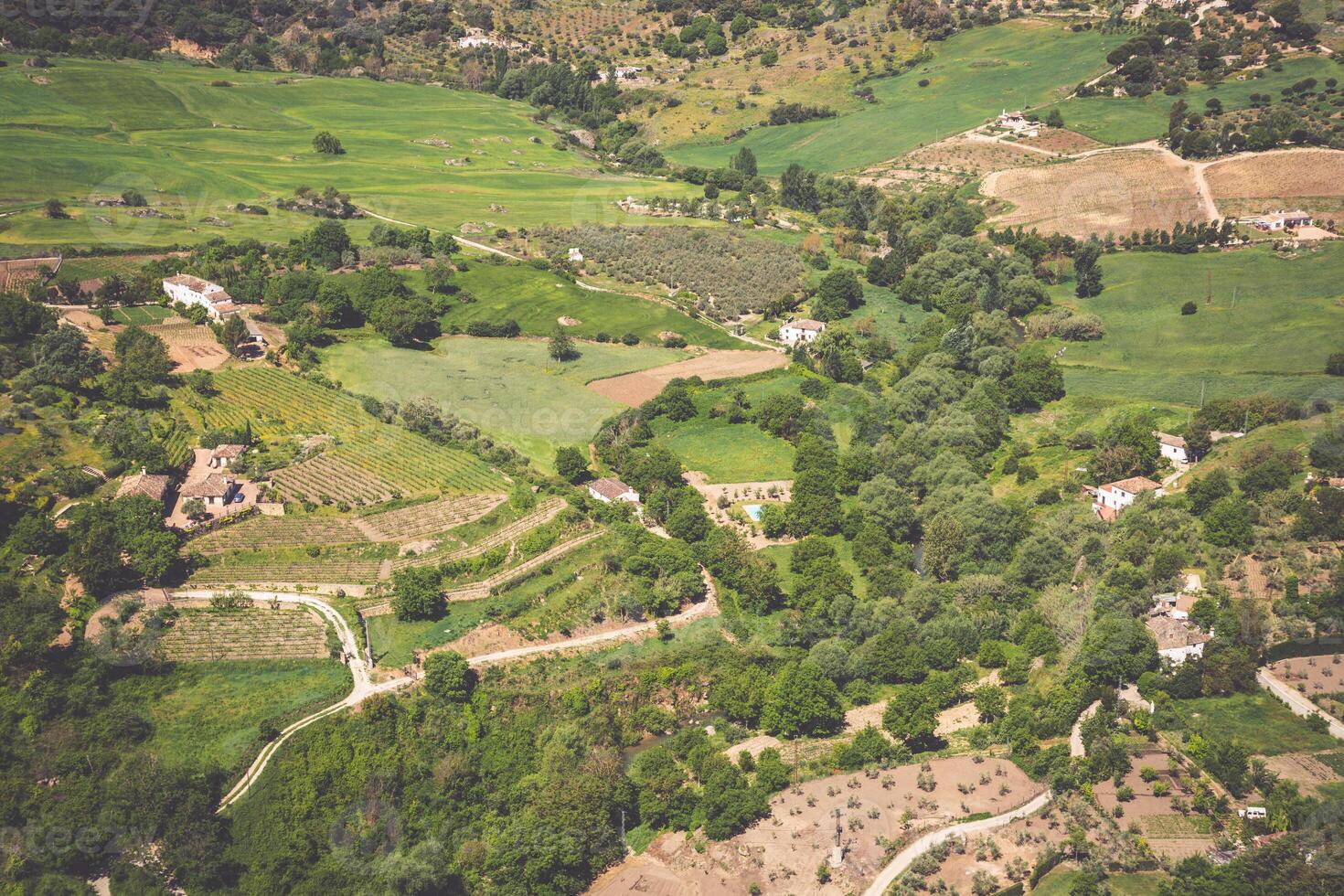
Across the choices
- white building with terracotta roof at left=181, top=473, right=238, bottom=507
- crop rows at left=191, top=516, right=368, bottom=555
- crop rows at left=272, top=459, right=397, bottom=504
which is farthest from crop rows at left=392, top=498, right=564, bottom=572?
white building with terracotta roof at left=181, top=473, right=238, bottom=507

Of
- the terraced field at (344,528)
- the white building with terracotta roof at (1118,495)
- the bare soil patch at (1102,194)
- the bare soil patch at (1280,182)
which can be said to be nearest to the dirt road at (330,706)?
the terraced field at (344,528)

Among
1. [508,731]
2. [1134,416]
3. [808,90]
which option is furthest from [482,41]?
[508,731]

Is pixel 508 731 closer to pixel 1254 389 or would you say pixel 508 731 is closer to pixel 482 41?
pixel 1254 389

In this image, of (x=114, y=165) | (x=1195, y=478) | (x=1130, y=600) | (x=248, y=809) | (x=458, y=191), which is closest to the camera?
(x=248, y=809)

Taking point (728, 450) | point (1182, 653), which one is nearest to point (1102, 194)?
point (728, 450)

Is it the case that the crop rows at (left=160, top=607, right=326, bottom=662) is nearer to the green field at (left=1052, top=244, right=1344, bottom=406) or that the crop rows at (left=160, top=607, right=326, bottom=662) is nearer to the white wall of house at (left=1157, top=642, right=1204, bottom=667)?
the white wall of house at (left=1157, top=642, right=1204, bottom=667)

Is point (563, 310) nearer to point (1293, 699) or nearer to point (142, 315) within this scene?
point (142, 315)
